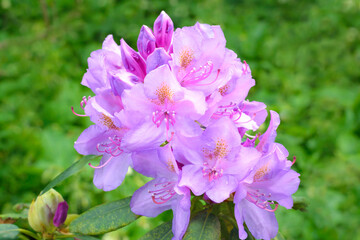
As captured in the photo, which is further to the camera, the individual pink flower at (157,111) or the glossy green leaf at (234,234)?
the glossy green leaf at (234,234)

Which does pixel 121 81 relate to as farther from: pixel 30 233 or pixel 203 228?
pixel 30 233

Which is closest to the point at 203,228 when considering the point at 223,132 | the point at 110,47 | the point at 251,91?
the point at 223,132

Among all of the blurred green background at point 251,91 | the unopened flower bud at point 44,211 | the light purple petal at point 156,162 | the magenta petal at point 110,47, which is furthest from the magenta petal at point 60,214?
the blurred green background at point 251,91

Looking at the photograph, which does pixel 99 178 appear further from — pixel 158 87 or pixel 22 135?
pixel 22 135

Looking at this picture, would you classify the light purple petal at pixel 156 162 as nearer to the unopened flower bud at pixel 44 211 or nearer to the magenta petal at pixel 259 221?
the magenta petal at pixel 259 221

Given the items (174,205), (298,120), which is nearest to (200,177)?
(174,205)

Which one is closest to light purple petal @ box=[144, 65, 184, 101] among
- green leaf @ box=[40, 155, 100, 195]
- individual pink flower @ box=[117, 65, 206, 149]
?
individual pink flower @ box=[117, 65, 206, 149]
